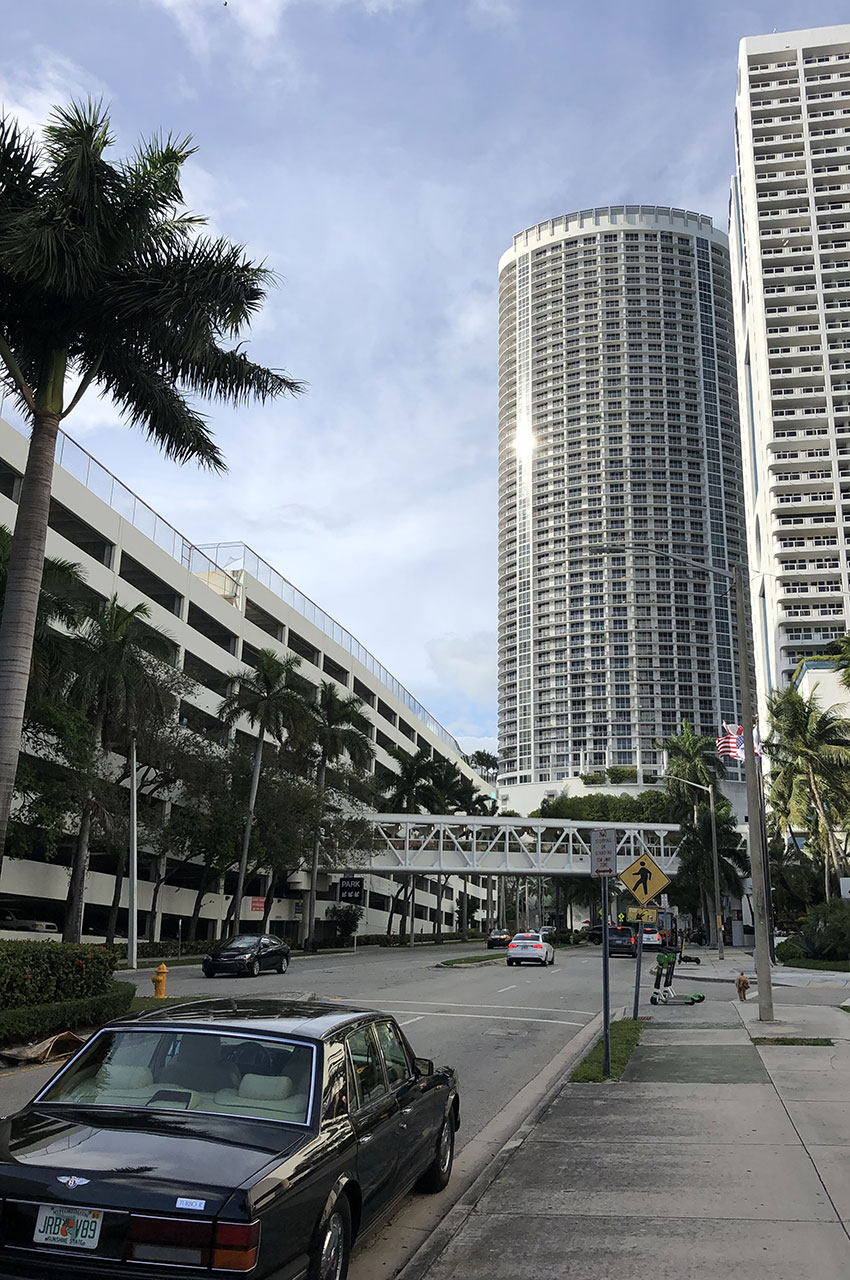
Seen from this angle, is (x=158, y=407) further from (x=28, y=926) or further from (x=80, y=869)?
(x=28, y=926)

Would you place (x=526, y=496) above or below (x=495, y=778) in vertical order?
above

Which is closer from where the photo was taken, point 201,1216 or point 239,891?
point 201,1216

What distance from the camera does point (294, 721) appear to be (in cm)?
5084

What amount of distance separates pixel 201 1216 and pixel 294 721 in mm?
47373

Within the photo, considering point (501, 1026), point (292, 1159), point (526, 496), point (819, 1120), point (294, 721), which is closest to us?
point (292, 1159)

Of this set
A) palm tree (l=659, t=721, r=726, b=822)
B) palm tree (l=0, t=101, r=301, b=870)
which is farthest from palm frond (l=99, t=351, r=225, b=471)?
palm tree (l=659, t=721, r=726, b=822)

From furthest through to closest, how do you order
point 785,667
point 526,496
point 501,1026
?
point 526,496 → point 785,667 → point 501,1026

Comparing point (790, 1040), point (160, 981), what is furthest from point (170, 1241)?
point (160, 981)

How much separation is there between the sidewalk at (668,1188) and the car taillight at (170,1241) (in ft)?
6.99

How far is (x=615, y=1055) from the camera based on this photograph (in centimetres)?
1355

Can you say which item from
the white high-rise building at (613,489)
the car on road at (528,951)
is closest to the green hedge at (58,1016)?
the car on road at (528,951)

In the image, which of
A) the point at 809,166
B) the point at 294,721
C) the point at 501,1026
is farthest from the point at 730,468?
the point at 501,1026

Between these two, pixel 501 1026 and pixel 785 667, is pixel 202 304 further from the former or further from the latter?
pixel 785 667

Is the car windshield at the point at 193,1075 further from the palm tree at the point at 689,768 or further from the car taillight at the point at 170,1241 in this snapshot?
the palm tree at the point at 689,768
